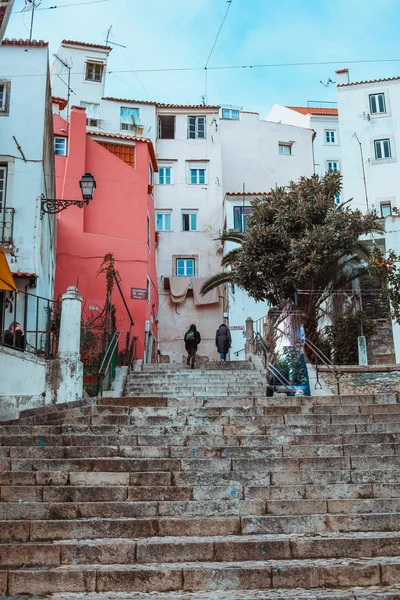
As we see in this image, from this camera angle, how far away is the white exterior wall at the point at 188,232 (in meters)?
33.6

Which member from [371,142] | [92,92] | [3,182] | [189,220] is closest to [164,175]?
[189,220]

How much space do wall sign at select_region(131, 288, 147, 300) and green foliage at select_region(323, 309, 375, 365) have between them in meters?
6.72

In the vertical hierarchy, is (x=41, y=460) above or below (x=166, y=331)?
below

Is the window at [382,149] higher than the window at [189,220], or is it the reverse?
the window at [382,149]

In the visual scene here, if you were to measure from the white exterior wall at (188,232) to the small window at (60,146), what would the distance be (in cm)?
872

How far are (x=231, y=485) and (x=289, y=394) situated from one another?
18.9ft

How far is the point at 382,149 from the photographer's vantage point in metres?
31.9

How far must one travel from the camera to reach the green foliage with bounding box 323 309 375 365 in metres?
22.7

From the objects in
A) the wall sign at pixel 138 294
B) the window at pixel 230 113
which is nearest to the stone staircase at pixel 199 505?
the wall sign at pixel 138 294

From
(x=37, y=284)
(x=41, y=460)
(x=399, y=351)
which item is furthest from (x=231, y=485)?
(x=399, y=351)

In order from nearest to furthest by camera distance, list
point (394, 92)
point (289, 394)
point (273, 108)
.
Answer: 1. point (289, 394)
2. point (394, 92)
3. point (273, 108)

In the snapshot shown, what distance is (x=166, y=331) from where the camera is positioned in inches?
1326

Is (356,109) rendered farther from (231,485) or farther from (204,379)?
(231,485)

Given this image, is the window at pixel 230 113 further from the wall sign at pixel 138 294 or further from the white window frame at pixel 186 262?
the wall sign at pixel 138 294
